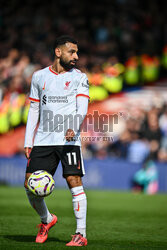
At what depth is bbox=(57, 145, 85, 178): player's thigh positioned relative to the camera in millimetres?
6070

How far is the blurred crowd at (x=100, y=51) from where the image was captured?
55.9 feet

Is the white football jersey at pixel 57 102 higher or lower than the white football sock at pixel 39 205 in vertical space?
higher

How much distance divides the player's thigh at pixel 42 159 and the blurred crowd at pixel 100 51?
9.68 meters

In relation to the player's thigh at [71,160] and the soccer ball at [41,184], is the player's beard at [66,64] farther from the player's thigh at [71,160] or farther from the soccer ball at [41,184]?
the soccer ball at [41,184]

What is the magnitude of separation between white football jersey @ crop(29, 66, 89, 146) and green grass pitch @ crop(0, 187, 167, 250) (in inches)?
46.9

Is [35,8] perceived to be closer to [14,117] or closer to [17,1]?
[17,1]

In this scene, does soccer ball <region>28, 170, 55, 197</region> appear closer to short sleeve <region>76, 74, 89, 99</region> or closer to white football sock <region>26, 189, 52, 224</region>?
white football sock <region>26, 189, 52, 224</region>

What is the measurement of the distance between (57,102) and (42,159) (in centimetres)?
67

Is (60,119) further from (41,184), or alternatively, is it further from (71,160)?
(41,184)

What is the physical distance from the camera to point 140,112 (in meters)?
17.3

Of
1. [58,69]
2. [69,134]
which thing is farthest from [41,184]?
[58,69]

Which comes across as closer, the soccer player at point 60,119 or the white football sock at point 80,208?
the white football sock at point 80,208

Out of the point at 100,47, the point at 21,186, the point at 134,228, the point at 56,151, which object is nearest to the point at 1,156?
the point at 21,186

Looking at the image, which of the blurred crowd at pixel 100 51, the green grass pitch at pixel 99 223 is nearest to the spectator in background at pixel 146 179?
the blurred crowd at pixel 100 51
